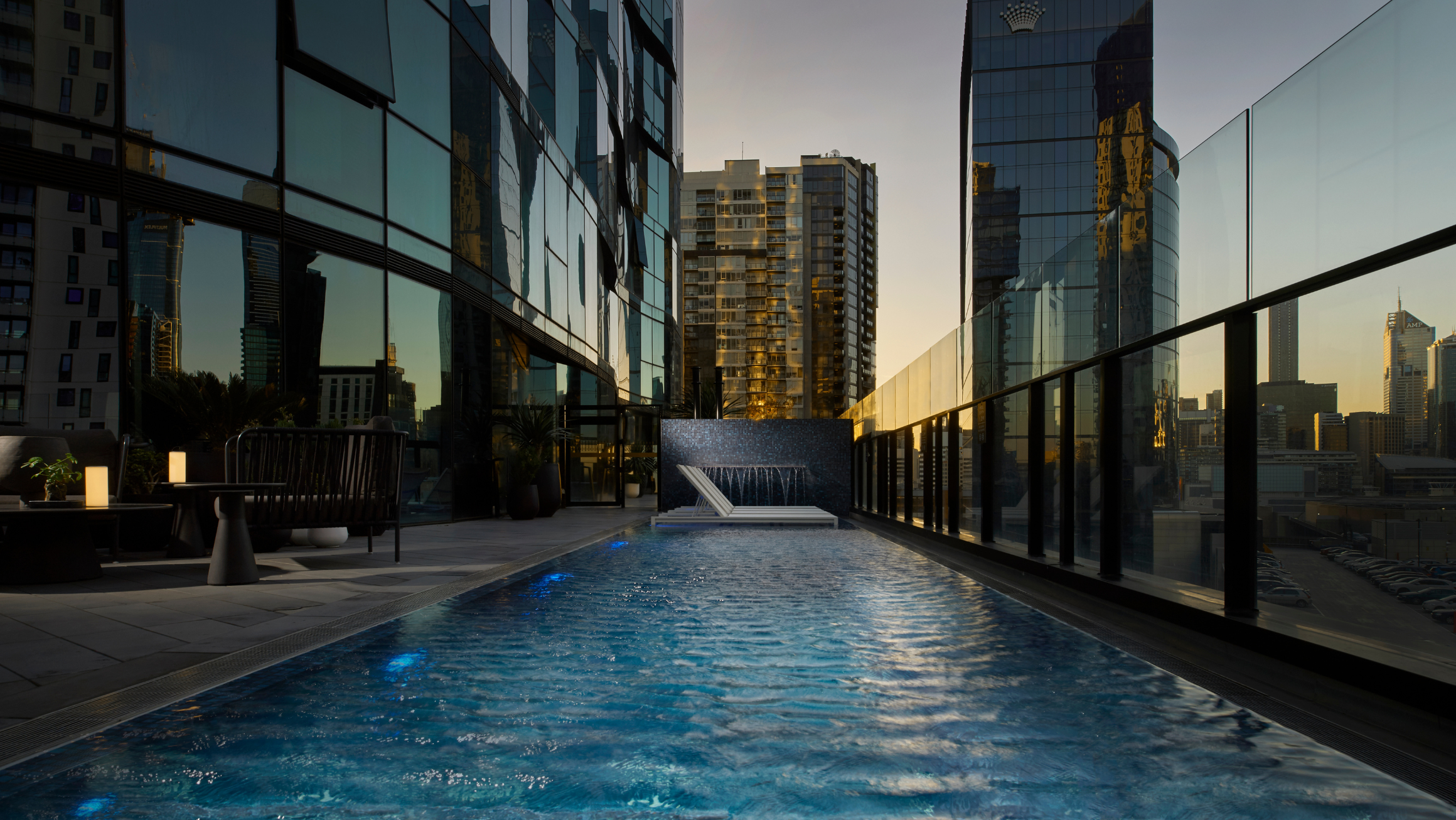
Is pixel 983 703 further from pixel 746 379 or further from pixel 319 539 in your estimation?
pixel 746 379

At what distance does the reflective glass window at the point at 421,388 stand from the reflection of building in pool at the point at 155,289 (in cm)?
255

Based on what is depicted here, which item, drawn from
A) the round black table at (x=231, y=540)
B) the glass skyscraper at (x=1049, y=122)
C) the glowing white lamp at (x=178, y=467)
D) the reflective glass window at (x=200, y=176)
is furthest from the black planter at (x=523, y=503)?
the glass skyscraper at (x=1049, y=122)

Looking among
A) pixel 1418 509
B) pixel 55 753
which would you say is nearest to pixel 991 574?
pixel 1418 509

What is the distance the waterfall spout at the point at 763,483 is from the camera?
13125mm

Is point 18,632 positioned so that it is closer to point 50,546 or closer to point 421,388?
point 50,546

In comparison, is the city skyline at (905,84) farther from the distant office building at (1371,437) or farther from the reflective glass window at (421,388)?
the reflective glass window at (421,388)

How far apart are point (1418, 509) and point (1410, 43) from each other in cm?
135

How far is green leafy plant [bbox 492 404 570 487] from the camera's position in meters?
12.3

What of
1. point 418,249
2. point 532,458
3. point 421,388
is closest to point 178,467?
point 421,388

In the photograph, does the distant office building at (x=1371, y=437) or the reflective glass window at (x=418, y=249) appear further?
the reflective glass window at (x=418, y=249)

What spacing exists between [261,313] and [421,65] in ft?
14.1

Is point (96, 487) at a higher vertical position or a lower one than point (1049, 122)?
lower

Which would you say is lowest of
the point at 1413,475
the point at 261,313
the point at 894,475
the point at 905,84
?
the point at 894,475

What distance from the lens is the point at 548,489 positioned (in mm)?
12555
